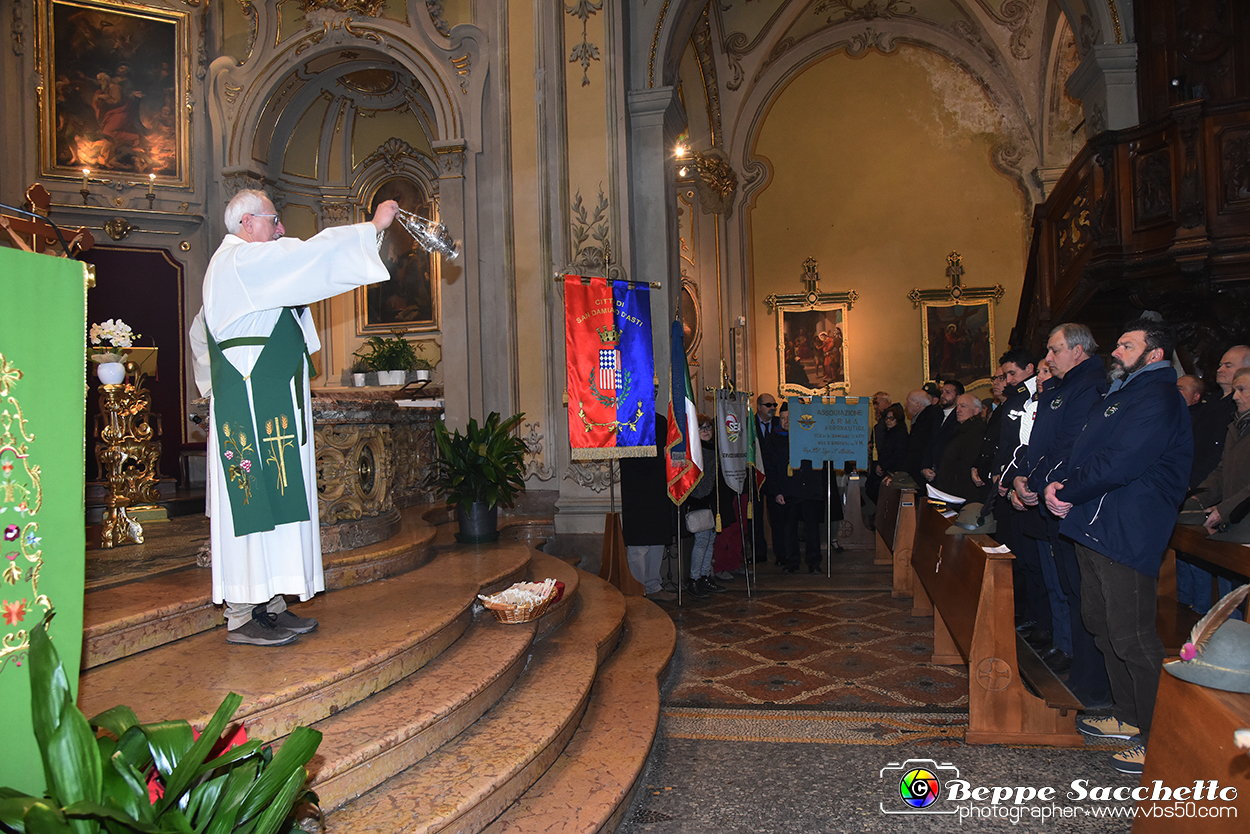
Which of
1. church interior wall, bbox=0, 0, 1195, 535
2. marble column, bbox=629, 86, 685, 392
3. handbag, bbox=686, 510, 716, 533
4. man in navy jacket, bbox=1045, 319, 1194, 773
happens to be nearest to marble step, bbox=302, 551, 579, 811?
man in navy jacket, bbox=1045, 319, 1194, 773

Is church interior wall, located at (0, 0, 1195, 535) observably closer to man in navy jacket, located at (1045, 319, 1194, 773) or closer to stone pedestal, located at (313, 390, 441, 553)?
stone pedestal, located at (313, 390, 441, 553)

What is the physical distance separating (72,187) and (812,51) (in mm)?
10907

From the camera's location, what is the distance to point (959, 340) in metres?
13.2

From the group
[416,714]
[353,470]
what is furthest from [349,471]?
[416,714]

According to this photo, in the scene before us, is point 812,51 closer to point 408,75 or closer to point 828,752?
point 408,75

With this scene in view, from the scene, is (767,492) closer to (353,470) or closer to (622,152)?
(622,152)

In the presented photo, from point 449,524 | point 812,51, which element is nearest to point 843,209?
point 812,51

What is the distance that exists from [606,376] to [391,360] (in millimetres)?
4072

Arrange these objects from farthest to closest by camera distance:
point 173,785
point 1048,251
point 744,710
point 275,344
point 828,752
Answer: point 1048,251
point 744,710
point 828,752
point 275,344
point 173,785

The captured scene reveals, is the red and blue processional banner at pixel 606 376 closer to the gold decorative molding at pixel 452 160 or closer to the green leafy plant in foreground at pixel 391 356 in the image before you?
the gold decorative molding at pixel 452 160

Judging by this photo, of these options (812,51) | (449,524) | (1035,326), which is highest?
(812,51)

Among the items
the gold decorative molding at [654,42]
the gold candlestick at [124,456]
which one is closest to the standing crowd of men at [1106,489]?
the gold decorative molding at [654,42]

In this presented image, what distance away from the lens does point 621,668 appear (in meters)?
4.49

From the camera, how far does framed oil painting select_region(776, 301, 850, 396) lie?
1365 centimetres
